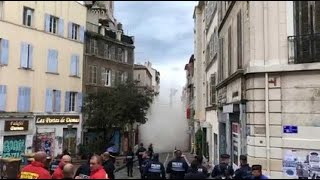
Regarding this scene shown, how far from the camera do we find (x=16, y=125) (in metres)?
30.9

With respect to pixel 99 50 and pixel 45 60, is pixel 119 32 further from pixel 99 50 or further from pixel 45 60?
pixel 45 60

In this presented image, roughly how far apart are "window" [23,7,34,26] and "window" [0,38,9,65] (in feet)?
8.53

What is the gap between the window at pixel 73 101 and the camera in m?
36.4

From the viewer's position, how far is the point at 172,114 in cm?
6544

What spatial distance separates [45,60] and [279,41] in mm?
22940

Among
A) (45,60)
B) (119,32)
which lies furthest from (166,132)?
(45,60)

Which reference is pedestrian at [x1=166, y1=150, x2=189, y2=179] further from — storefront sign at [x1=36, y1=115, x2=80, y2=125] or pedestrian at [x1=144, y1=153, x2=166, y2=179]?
storefront sign at [x1=36, y1=115, x2=80, y2=125]

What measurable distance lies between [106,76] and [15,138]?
1350 cm

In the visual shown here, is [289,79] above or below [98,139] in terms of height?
above

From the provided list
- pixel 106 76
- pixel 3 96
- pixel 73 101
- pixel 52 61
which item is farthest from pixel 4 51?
pixel 106 76

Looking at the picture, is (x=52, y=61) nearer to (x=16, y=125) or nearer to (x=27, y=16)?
(x=27, y=16)

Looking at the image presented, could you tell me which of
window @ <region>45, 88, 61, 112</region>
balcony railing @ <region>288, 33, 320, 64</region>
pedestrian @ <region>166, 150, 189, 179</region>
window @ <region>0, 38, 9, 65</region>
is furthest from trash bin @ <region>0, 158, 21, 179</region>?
window @ <region>45, 88, 61, 112</region>

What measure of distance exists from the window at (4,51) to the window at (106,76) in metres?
12.6

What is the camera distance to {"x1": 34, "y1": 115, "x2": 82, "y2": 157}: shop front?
3331cm
